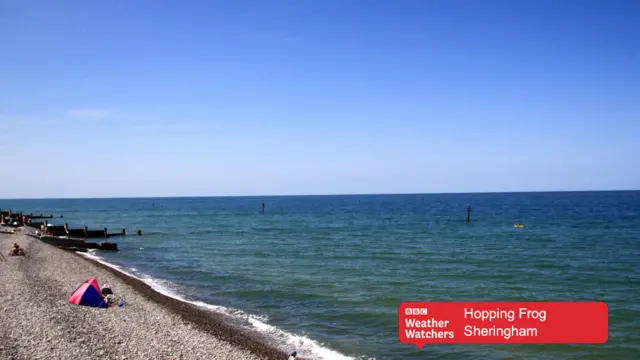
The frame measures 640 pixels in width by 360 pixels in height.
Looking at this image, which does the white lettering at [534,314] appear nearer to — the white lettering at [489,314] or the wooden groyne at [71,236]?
the white lettering at [489,314]

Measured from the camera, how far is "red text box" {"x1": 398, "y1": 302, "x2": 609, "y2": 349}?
16.8 m

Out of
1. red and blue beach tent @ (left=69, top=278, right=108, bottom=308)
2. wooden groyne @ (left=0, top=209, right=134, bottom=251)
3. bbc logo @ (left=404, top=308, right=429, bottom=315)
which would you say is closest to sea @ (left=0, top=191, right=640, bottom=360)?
bbc logo @ (left=404, top=308, right=429, bottom=315)

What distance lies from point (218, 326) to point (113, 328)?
3.96m

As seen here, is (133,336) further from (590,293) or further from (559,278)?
(559,278)

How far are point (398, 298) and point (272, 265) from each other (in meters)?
13.8

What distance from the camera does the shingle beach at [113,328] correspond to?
44.8 feet

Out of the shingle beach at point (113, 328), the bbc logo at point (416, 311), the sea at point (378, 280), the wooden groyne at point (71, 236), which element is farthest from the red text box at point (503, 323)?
the wooden groyne at point (71, 236)

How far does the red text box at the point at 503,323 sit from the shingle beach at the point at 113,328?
18.7 feet

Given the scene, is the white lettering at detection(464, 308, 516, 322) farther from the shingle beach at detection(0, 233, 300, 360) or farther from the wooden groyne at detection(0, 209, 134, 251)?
the wooden groyne at detection(0, 209, 134, 251)

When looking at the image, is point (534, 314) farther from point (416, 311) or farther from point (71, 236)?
point (71, 236)

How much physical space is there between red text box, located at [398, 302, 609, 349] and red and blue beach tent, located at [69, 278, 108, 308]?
513 inches

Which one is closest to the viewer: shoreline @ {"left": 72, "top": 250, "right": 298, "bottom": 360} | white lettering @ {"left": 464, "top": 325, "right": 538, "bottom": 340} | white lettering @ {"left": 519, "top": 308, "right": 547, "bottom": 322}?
shoreline @ {"left": 72, "top": 250, "right": 298, "bottom": 360}

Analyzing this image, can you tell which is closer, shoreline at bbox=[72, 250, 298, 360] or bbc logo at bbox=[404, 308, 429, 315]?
shoreline at bbox=[72, 250, 298, 360]

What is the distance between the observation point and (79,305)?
61.1 ft
